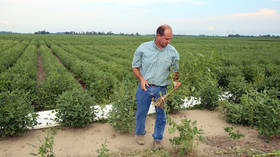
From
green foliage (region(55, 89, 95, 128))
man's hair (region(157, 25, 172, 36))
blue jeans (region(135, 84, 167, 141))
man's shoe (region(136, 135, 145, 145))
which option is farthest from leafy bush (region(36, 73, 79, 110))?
man's hair (region(157, 25, 172, 36))

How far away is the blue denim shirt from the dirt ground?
1172mm

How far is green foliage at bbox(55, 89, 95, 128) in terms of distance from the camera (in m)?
3.81

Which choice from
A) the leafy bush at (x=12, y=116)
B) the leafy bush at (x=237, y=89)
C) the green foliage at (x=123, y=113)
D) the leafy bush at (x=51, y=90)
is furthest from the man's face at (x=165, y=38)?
the leafy bush at (x=51, y=90)

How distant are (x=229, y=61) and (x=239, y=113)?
940 cm

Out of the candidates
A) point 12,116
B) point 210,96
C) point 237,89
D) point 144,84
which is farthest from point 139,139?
point 237,89

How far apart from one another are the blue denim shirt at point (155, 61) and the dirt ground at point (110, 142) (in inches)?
46.2

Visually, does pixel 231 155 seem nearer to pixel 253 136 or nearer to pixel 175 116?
pixel 253 136

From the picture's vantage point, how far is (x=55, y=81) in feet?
19.6

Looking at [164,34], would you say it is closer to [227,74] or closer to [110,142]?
[110,142]

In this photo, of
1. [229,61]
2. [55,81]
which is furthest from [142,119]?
[229,61]

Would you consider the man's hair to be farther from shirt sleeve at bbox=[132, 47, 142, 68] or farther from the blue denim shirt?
shirt sleeve at bbox=[132, 47, 142, 68]

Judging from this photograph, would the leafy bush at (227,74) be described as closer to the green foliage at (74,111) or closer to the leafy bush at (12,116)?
the green foliage at (74,111)

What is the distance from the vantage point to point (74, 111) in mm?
A: 3863

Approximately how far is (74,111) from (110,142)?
0.91 m
